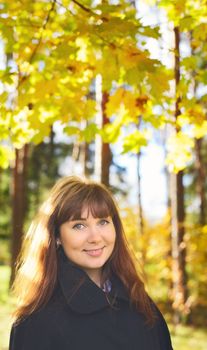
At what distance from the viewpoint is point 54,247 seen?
229cm

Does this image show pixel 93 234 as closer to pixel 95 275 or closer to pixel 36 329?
pixel 95 275

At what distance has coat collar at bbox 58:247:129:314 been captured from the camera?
2.15 meters

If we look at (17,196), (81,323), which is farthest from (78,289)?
(17,196)

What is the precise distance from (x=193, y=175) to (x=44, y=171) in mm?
5257

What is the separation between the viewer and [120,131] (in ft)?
11.2

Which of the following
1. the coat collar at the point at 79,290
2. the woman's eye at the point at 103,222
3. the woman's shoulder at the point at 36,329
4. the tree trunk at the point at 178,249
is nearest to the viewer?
the woman's shoulder at the point at 36,329

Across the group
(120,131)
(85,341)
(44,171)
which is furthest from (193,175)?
(85,341)

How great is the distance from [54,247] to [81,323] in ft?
1.18

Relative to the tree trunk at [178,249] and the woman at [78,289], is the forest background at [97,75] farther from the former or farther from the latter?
the tree trunk at [178,249]

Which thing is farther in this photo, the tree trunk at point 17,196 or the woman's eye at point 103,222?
the tree trunk at point 17,196

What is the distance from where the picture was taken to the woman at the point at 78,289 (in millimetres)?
2096

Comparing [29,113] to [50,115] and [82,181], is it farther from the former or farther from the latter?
[82,181]

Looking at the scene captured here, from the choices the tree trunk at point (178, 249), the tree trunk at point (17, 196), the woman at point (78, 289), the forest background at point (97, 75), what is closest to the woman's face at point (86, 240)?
the woman at point (78, 289)

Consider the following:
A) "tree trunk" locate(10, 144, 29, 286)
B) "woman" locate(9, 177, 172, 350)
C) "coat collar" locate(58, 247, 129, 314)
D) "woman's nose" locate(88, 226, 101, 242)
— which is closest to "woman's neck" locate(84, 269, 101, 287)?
"woman" locate(9, 177, 172, 350)
